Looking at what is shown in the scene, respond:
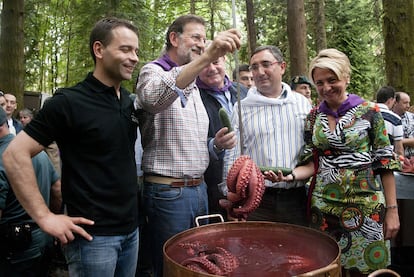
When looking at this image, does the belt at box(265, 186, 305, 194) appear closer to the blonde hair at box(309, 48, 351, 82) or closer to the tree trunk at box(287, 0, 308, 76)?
the blonde hair at box(309, 48, 351, 82)

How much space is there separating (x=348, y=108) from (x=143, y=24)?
314 inches

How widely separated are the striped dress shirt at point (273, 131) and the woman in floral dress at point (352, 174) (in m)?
0.21

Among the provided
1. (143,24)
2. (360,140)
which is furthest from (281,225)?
(143,24)

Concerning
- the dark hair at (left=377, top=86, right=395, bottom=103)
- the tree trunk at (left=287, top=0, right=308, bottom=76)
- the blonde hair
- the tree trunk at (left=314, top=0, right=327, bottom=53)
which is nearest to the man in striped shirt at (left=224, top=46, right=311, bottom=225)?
the blonde hair

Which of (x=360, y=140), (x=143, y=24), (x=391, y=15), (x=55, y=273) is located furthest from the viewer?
(x=143, y=24)

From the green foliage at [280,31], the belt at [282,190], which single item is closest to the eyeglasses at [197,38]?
the belt at [282,190]

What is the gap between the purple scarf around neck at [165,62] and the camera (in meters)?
2.70

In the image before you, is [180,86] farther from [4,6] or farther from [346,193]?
[4,6]

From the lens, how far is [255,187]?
6.63 ft

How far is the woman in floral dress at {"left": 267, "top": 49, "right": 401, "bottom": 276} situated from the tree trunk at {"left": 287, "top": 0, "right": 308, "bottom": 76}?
515 cm

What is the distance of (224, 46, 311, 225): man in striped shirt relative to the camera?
9.59 feet

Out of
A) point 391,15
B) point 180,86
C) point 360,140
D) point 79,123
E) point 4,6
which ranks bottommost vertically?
point 360,140

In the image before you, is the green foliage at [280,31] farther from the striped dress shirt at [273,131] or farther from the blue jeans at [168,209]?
the blue jeans at [168,209]

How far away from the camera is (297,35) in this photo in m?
7.64
